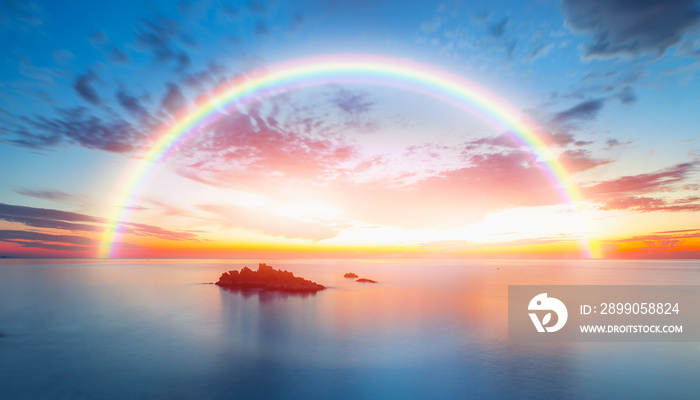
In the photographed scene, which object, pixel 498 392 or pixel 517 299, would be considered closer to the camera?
pixel 498 392

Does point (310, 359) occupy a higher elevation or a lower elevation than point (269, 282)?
higher

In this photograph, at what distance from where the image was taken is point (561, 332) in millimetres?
38094

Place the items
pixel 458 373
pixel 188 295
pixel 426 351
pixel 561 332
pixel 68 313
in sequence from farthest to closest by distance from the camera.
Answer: pixel 188 295 < pixel 68 313 < pixel 561 332 < pixel 426 351 < pixel 458 373

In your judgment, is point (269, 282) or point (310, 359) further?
point (269, 282)

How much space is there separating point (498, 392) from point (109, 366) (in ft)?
95.6

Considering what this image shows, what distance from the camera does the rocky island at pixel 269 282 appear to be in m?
72.9

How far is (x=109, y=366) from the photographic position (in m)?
25.3

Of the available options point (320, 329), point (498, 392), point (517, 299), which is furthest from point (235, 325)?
point (517, 299)

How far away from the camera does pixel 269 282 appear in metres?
75.4

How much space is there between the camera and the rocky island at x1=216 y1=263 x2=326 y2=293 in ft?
239

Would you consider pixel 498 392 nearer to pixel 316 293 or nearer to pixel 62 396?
pixel 62 396

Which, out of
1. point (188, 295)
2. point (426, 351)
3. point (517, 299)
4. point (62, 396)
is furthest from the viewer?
point (188, 295)

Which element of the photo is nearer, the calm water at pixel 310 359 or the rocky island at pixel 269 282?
the calm water at pixel 310 359

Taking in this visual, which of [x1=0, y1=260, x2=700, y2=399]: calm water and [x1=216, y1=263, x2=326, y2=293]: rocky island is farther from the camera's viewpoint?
[x1=216, y1=263, x2=326, y2=293]: rocky island
